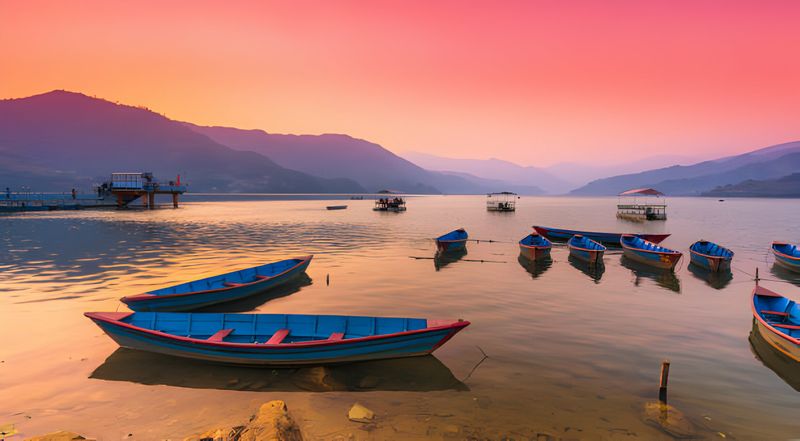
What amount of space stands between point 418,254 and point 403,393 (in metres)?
27.9

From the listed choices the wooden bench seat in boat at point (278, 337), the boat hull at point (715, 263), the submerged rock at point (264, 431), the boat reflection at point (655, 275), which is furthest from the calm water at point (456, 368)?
the boat hull at point (715, 263)

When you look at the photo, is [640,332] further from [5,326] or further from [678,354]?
[5,326]

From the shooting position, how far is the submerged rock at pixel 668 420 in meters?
9.98

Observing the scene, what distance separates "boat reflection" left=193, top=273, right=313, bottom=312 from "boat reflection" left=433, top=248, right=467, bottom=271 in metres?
11.5

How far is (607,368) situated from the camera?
13695 mm

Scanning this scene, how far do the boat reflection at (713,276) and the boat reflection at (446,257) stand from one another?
19.3 meters

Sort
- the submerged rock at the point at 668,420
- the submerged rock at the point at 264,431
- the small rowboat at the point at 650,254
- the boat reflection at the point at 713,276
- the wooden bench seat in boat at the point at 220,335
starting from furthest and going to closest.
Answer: the small rowboat at the point at 650,254 → the boat reflection at the point at 713,276 → the wooden bench seat in boat at the point at 220,335 → the submerged rock at the point at 668,420 → the submerged rock at the point at 264,431

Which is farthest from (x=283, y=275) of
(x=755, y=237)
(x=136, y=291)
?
(x=755, y=237)

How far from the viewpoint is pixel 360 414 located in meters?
10.6

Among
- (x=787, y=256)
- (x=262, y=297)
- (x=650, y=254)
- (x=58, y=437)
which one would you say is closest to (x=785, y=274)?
(x=787, y=256)

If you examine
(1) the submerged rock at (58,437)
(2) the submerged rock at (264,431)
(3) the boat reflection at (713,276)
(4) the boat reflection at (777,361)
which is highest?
(2) the submerged rock at (264,431)

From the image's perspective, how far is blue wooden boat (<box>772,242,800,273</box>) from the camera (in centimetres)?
3181

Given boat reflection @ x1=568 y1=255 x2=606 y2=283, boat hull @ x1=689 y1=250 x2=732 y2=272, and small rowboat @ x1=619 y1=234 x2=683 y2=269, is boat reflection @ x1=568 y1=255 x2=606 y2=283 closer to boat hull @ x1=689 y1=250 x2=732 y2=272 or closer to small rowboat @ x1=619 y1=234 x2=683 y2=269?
small rowboat @ x1=619 y1=234 x2=683 y2=269

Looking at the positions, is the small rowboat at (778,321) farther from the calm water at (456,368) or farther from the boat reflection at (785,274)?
the boat reflection at (785,274)
